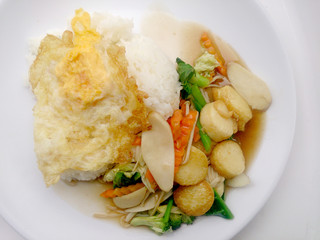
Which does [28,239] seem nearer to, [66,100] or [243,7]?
[66,100]

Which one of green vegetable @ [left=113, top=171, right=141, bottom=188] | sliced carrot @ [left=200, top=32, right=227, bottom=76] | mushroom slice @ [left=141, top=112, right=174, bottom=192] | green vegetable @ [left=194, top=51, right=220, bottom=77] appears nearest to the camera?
mushroom slice @ [left=141, top=112, right=174, bottom=192]

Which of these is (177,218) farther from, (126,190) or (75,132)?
(75,132)

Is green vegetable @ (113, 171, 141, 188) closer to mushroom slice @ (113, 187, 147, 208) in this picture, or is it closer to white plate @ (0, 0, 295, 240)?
mushroom slice @ (113, 187, 147, 208)

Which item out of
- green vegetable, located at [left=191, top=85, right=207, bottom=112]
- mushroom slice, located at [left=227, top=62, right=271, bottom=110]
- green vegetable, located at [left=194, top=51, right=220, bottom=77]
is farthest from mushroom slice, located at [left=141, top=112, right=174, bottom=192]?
mushroom slice, located at [left=227, top=62, right=271, bottom=110]

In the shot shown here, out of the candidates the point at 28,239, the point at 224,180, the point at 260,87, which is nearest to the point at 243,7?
the point at 260,87

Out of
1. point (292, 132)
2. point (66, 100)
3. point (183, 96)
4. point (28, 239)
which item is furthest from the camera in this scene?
point (183, 96)

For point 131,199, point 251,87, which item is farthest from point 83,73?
point 251,87

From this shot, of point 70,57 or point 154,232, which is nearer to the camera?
point 70,57
